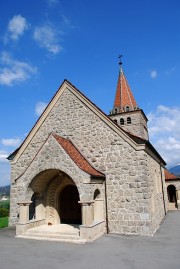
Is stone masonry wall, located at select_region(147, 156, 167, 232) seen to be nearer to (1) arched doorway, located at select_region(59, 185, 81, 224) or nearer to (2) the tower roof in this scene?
(1) arched doorway, located at select_region(59, 185, 81, 224)

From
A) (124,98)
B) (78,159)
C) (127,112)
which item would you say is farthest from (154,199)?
(124,98)

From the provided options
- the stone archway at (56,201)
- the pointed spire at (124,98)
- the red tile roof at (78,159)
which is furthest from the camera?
the pointed spire at (124,98)

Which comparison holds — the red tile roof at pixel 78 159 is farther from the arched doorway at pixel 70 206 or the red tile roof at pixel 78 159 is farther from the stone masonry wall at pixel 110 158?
the arched doorway at pixel 70 206

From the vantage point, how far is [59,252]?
361 inches

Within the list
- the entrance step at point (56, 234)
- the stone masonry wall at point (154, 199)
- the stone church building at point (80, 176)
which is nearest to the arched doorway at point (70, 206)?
the stone church building at point (80, 176)

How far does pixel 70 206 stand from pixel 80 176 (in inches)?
161

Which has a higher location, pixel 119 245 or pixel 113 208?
pixel 113 208

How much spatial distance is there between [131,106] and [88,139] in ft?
47.7

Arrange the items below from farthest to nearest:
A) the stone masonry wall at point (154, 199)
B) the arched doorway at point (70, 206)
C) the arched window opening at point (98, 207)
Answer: the arched doorway at point (70, 206) < the stone masonry wall at point (154, 199) < the arched window opening at point (98, 207)

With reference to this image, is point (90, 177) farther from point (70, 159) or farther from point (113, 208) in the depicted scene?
point (113, 208)

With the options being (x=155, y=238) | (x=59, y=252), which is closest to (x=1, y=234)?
(x=59, y=252)

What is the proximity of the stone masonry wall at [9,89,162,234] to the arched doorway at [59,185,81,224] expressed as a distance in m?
2.52

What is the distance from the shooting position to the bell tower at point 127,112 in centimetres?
2702

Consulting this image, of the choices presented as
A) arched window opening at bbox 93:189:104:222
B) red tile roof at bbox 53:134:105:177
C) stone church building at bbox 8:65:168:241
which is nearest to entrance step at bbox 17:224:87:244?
stone church building at bbox 8:65:168:241
